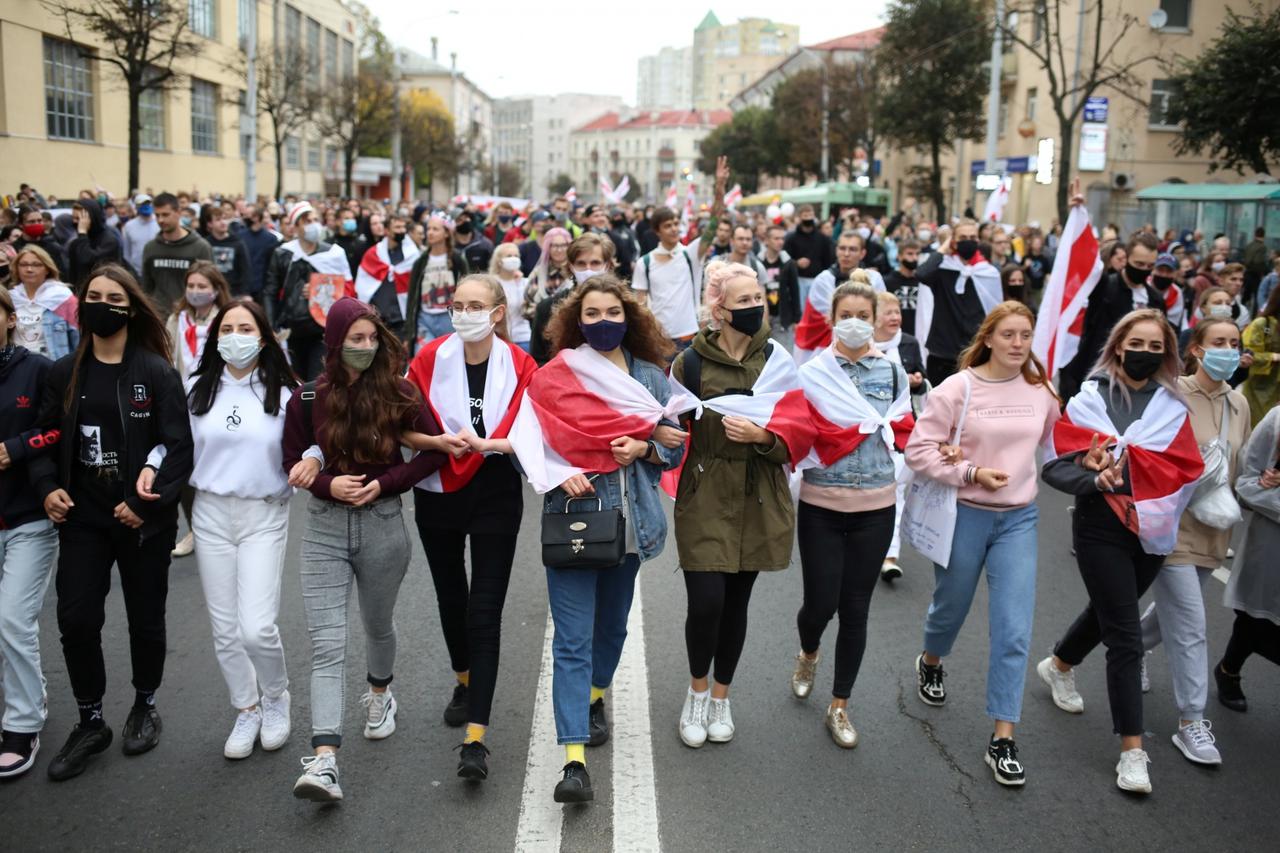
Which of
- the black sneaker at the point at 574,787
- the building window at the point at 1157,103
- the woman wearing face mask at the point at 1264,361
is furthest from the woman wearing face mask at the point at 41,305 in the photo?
the building window at the point at 1157,103

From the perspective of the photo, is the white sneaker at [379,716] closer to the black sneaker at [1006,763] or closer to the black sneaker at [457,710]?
the black sneaker at [457,710]

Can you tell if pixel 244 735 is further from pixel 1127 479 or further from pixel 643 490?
pixel 1127 479

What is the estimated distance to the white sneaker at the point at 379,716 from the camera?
467 centimetres

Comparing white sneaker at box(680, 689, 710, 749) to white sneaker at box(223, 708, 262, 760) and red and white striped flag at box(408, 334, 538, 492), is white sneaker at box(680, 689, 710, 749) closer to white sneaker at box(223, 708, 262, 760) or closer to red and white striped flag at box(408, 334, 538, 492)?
red and white striped flag at box(408, 334, 538, 492)

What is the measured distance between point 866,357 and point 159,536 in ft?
9.91

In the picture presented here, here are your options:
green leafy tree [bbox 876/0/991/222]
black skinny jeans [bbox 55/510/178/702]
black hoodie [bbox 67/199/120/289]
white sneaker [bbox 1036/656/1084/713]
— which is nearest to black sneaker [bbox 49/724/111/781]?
black skinny jeans [bbox 55/510/178/702]

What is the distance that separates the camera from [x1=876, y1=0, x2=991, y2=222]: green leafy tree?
1673 inches

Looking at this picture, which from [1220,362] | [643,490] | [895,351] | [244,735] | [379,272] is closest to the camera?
[643,490]

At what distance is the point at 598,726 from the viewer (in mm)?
4695

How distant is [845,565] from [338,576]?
2.07 m

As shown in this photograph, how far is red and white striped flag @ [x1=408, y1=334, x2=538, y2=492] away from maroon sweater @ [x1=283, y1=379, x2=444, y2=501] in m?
0.08

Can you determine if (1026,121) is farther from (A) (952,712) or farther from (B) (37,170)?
(A) (952,712)

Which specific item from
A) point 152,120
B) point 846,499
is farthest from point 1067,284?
point 152,120

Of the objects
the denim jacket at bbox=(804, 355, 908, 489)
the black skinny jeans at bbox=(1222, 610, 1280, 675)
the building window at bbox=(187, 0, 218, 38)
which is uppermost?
the building window at bbox=(187, 0, 218, 38)
